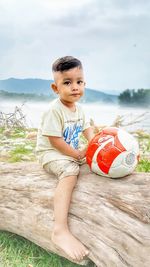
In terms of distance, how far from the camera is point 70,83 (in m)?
3.89

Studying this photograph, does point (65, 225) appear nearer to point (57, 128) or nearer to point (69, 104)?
point (57, 128)

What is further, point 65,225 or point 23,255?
point 23,255

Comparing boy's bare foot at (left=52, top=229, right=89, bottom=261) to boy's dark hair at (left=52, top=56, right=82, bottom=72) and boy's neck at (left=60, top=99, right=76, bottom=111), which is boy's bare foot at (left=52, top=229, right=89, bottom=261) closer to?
boy's neck at (left=60, top=99, right=76, bottom=111)

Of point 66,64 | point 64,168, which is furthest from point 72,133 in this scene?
point 66,64

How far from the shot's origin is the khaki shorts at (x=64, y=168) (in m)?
3.89

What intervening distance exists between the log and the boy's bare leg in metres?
0.06

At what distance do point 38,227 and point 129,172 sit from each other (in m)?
1.02

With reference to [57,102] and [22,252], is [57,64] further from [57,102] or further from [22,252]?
[22,252]

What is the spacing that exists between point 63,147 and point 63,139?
108 millimetres

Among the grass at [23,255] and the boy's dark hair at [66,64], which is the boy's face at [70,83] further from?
the grass at [23,255]

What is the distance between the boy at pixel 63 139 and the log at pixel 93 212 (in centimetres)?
10

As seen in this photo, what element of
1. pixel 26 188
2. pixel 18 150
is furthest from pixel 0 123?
pixel 26 188

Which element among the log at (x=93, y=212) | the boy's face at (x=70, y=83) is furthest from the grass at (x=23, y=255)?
Result: the boy's face at (x=70, y=83)

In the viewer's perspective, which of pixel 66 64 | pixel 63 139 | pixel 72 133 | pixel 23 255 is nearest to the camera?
pixel 66 64
